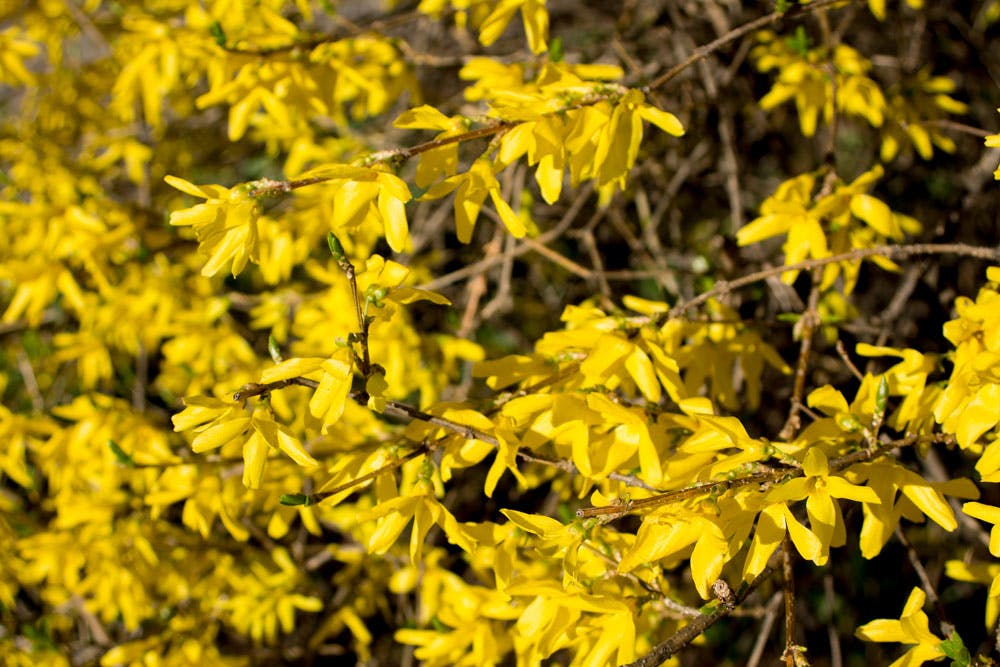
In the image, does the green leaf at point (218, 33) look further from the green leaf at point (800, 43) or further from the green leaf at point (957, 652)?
the green leaf at point (957, 652)

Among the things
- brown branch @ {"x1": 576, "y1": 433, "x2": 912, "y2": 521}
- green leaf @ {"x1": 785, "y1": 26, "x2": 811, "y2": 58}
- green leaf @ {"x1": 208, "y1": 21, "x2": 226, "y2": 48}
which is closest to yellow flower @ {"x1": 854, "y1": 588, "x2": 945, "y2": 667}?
brown branch @ {"x1": 576, "y1": 433, "x2": 912, "y2": 521}

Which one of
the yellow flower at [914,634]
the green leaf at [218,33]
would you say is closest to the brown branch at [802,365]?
the yellow flower at [914,634]

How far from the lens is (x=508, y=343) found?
3.62 meters

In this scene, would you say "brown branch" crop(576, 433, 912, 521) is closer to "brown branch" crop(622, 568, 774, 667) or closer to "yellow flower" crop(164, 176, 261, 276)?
"brown branch" crop(622, 568, 774, 667)

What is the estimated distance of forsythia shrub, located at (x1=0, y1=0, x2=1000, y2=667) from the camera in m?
1.29

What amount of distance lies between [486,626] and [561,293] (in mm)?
1911

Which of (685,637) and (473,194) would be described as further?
(473,194)

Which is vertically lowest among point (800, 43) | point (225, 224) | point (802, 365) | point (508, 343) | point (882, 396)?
point (508, 343)

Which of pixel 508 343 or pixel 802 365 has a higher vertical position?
pixel 802 365

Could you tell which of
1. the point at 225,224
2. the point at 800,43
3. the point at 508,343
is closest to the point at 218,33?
the point at 225,224

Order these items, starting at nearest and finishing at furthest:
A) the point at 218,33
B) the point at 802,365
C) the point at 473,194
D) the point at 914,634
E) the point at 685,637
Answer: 1. the point at 685,637
2. the point at 914,634
3. the point at 473,194
4. the point at 802,365
5. the point at 218,33

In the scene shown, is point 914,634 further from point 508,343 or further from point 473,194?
point 508,343

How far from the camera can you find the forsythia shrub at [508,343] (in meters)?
1.29

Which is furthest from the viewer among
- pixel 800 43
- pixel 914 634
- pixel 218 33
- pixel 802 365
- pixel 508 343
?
pixel 508 343
